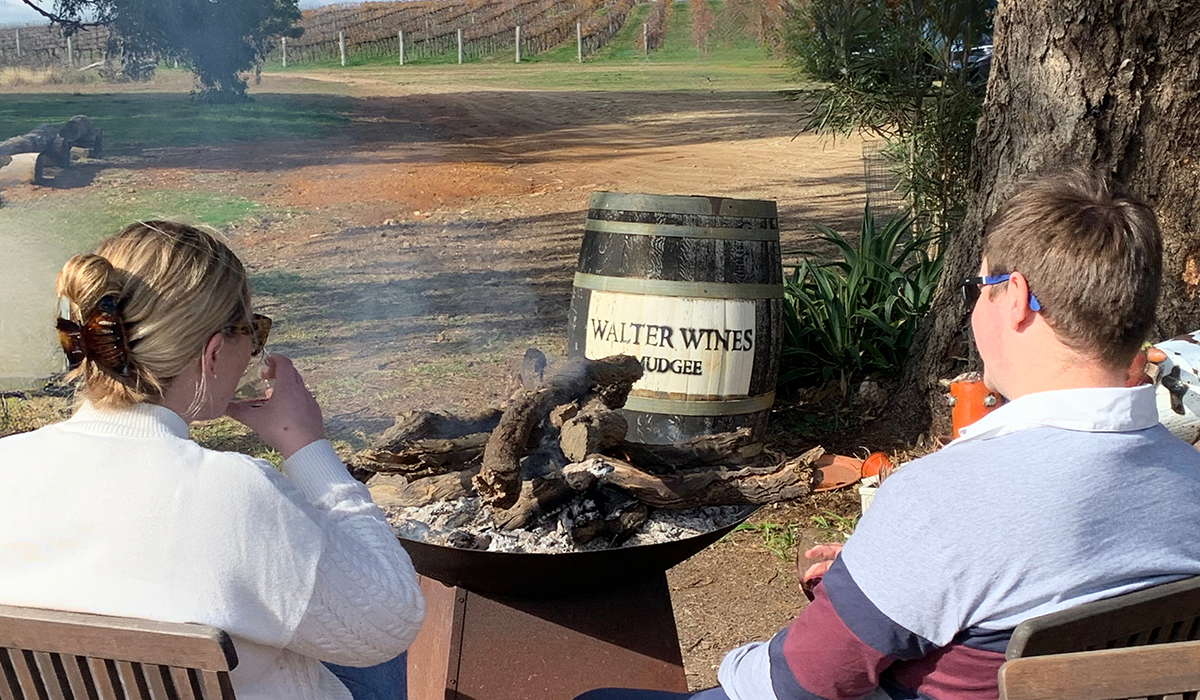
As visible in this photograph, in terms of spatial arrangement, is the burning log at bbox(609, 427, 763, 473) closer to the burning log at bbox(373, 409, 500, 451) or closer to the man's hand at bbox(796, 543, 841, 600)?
the burning log at bbox(373, 409, 500, 451)

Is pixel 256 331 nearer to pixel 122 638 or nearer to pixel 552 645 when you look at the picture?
pixel 122 638

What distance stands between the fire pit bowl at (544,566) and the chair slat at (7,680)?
860 millimetres

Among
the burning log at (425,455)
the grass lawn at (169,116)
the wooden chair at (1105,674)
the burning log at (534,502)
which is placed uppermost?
the grass lawn at (169,116)

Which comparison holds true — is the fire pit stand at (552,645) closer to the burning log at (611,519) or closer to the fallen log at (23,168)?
the burning log at (611,519)

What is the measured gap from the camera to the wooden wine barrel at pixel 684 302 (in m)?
3.11

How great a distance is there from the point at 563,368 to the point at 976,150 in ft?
7.10

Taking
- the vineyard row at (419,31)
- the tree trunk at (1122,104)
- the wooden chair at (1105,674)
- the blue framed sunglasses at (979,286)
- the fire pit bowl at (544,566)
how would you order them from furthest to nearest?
the vineyard row at (419,31), the tree trunk at (1122,104), the fire pit bowl at (544,566), the blue framed sunglasses at (979,286), the wooden chair at (1105,674)

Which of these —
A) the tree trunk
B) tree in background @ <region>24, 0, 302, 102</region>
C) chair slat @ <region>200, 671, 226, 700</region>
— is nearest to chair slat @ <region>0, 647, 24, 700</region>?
chair slat @ <region>200, 671, 226, 700</region>

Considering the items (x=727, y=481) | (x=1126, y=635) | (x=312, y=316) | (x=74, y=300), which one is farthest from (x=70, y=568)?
A: (x=312, y=316)

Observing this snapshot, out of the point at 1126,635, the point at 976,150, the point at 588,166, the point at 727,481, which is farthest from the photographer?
the point at 588,166

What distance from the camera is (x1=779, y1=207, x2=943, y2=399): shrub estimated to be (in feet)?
15.6

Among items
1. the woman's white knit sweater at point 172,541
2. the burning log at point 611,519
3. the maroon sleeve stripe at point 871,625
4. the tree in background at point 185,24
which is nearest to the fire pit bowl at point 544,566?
the burning log at point 611,519

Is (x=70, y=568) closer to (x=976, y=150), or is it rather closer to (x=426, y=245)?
(x=976, y=150)

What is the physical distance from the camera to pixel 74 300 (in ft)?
4.02
